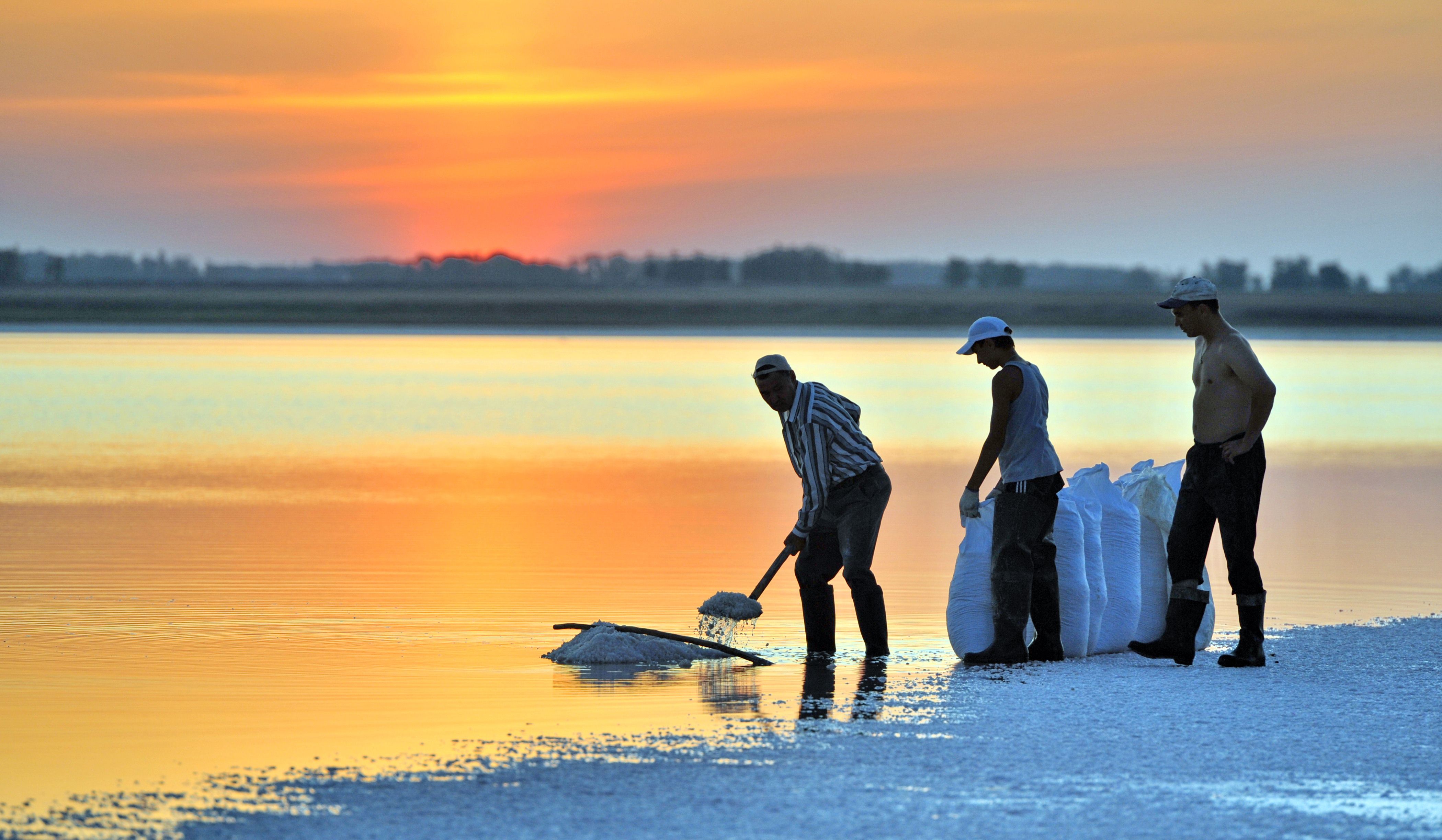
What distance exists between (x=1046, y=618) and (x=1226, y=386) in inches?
47.1

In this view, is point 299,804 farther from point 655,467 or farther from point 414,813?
point 655,467

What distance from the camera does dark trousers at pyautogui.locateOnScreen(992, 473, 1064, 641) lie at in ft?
23.1

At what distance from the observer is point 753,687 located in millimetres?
6621

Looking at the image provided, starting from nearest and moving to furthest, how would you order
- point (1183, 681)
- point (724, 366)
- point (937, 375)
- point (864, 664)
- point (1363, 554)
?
point (1183, 681)
point (864, 664)
point (1363, 554)
point (937, 375)
point (724, 366)

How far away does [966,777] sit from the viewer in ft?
16.6

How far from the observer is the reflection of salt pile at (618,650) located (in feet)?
23.3

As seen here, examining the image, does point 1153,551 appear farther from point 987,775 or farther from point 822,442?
point 987,775

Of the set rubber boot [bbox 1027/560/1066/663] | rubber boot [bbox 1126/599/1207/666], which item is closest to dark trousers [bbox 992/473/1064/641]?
rubber boot [bbox 1027/560/1066/663]

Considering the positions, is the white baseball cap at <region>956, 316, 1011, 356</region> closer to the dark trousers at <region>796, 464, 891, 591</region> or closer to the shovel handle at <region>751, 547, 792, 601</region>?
the dark trousers at <region>796, 464, 891, 591</region>

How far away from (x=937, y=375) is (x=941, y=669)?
110ft

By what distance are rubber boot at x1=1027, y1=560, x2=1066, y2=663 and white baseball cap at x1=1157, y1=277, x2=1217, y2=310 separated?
118cm

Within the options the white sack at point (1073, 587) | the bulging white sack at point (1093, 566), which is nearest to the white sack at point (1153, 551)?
the bulging white sack at point (1093, 566)

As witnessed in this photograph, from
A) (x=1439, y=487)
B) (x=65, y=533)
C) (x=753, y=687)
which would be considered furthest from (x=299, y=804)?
A: (x=1439, y=487)

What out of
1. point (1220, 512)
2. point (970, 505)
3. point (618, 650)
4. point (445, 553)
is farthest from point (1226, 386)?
point (445, 553)
